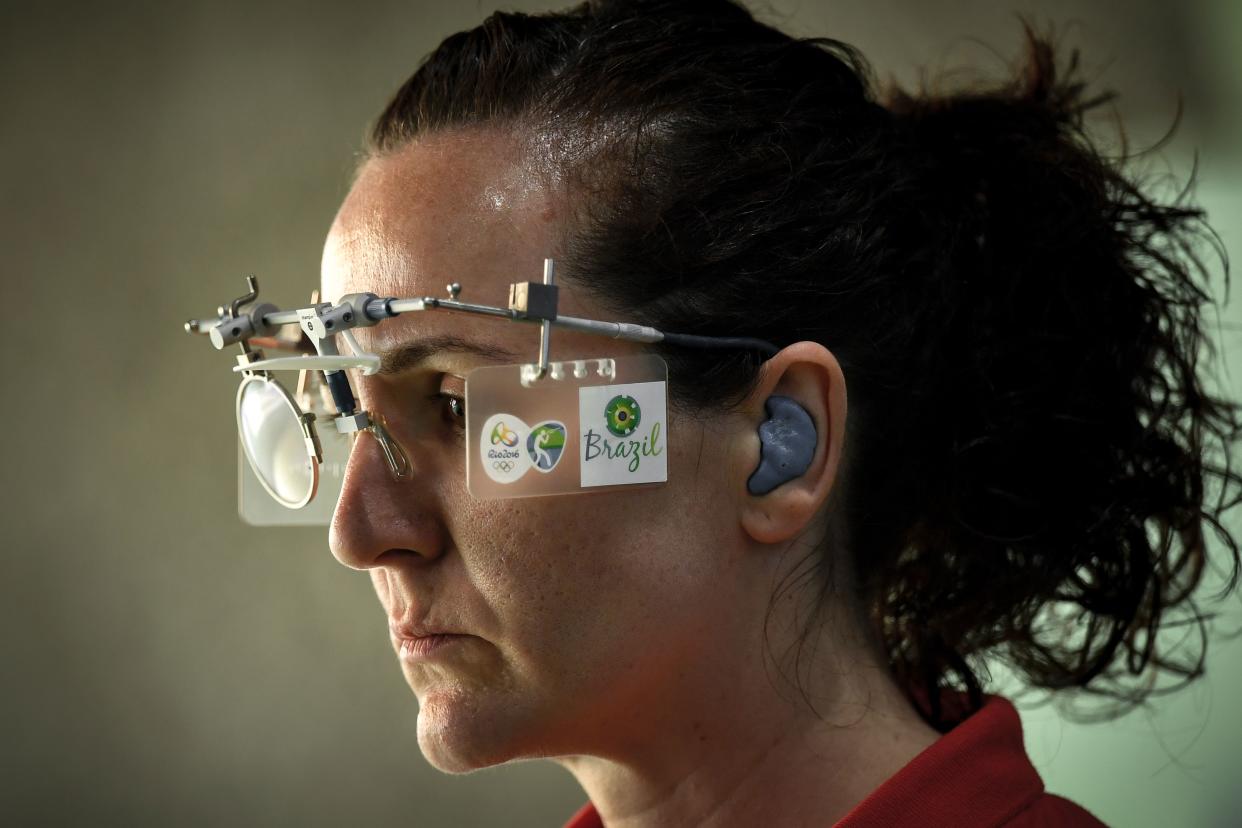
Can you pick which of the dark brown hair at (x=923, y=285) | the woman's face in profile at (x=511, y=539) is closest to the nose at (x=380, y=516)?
the woman's face in profile at (x=511, y=539)

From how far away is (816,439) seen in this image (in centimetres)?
108

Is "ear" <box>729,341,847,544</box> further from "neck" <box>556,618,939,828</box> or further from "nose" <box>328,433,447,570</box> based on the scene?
"nose" <box>328,433,447,570</box>

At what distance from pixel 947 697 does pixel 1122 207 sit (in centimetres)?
56

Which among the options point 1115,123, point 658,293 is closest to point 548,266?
point 658,293

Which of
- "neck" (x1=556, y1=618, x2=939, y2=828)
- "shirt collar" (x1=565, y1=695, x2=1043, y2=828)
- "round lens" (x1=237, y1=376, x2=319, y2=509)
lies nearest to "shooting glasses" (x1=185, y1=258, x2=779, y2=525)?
"round lens" (x1=237, y1=376, x2=319, y2=509)

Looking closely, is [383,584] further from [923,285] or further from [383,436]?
[923,285]

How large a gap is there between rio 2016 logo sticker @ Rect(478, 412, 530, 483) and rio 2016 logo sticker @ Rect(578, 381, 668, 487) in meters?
0.05

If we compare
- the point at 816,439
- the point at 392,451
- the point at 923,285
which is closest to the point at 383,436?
the point at 392,451

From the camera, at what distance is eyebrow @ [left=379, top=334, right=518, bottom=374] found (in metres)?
1.02

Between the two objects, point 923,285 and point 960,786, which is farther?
point 923,285

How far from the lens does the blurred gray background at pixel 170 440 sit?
6.87ft

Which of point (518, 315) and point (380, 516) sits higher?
point (518, 315)

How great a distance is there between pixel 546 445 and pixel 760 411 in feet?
0.65

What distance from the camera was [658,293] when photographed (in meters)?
1.06
